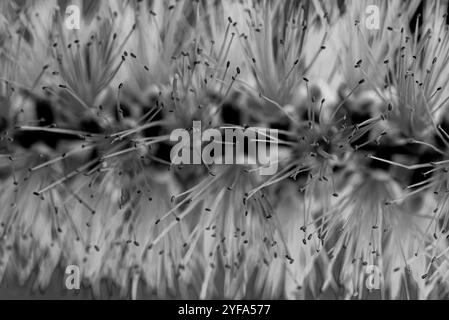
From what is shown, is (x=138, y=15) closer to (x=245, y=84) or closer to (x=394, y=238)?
(x=245, y=84)

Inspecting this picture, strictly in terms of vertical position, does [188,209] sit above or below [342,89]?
below

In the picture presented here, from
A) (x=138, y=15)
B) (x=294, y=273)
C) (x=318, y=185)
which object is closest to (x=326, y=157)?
(x=318, y=185)

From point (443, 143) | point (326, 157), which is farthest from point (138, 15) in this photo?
point (443, 143)
